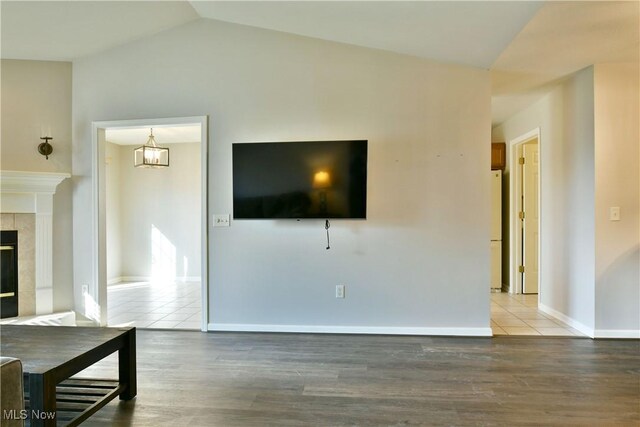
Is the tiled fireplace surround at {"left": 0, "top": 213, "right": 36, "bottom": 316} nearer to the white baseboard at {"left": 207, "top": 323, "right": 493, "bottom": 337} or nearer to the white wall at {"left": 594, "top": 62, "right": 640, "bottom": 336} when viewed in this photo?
the white baseboard at {"left": 207, "top": 323, "right": 493, "bottom": 337}

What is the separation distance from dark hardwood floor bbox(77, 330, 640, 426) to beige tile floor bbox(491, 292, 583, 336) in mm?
219

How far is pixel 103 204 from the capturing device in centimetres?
371

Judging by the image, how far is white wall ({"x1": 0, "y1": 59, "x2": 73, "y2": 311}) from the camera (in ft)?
11.7

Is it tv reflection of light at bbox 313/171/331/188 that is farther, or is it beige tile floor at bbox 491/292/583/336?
beige tile floor at bbox 491/292/583/336

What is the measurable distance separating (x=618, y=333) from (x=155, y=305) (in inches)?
199

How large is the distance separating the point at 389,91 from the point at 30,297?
4.13 metres

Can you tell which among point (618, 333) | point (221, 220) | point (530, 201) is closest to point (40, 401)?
point (221, 220)

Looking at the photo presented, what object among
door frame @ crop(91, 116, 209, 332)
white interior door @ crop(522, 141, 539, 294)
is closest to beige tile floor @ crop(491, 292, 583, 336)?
white interior door @ crop(522, 141, 539, 294)

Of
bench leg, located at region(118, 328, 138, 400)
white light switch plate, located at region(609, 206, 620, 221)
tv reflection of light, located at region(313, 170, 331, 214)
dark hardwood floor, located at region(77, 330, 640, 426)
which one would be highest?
tv reflection of light, located at region(313, 170, 331, 214)

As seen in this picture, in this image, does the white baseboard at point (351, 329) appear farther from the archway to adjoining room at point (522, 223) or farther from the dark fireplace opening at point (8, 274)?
the dark fireplace opening at point (8, 274)

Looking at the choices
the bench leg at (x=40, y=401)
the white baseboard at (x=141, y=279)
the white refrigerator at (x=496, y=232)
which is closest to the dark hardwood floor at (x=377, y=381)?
the bench leg at (x=40, y=401)

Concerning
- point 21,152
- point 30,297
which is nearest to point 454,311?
point 30,297

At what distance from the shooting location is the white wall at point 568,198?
328cm

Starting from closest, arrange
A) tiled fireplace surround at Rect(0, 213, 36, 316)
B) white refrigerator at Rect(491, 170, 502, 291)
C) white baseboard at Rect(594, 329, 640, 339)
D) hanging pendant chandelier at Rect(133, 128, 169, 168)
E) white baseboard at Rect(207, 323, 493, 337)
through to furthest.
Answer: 1. white baseboard at Rect(594, 329, 640, 339)
2. white baseboard at Rect(207, 323, 493, 337)
3. tiled fireplace surround at Rect(0, 213, 36, 316)
4. hanging pendant chandelier at Rect(133, 128, 169, 168)
5. white refrigerator at Rect(491, 170, 502, 291)
